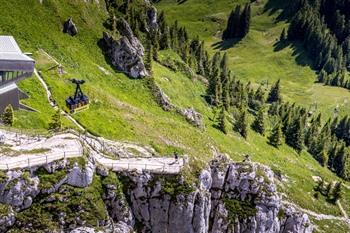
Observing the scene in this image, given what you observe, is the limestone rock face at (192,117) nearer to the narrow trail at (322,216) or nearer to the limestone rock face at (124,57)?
the limestone rock face at (124,57)

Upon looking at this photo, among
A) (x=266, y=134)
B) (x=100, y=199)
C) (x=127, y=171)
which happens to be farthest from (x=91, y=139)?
(x=266, y=134)

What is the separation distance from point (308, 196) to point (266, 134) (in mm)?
56193

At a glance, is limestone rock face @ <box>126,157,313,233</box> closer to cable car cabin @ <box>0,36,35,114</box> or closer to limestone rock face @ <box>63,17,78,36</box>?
cable car cabin @ <box>0,36,35,114</box>

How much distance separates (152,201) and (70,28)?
76943mm

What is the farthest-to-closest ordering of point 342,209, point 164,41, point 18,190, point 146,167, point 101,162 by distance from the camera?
point 164,41 < point 342,209 < point 146,167 < point 101,162 < point 18,190

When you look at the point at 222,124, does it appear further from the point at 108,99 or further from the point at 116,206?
the point at 116,206

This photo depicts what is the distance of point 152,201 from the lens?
5569 cm

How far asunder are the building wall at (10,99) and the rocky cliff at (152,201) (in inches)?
1122

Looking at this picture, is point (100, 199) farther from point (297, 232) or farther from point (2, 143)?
point (297, 232)

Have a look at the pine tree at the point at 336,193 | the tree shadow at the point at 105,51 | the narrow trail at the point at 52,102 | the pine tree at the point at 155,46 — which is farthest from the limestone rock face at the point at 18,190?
the pine tree at the point at 155,46

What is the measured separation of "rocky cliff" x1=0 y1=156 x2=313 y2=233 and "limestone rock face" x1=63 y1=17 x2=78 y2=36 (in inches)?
2730

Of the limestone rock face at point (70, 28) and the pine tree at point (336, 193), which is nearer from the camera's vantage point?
the pine tree at point (336, 193)

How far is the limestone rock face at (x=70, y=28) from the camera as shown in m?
119

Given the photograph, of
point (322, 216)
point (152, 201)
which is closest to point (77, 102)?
point (152, 201)
